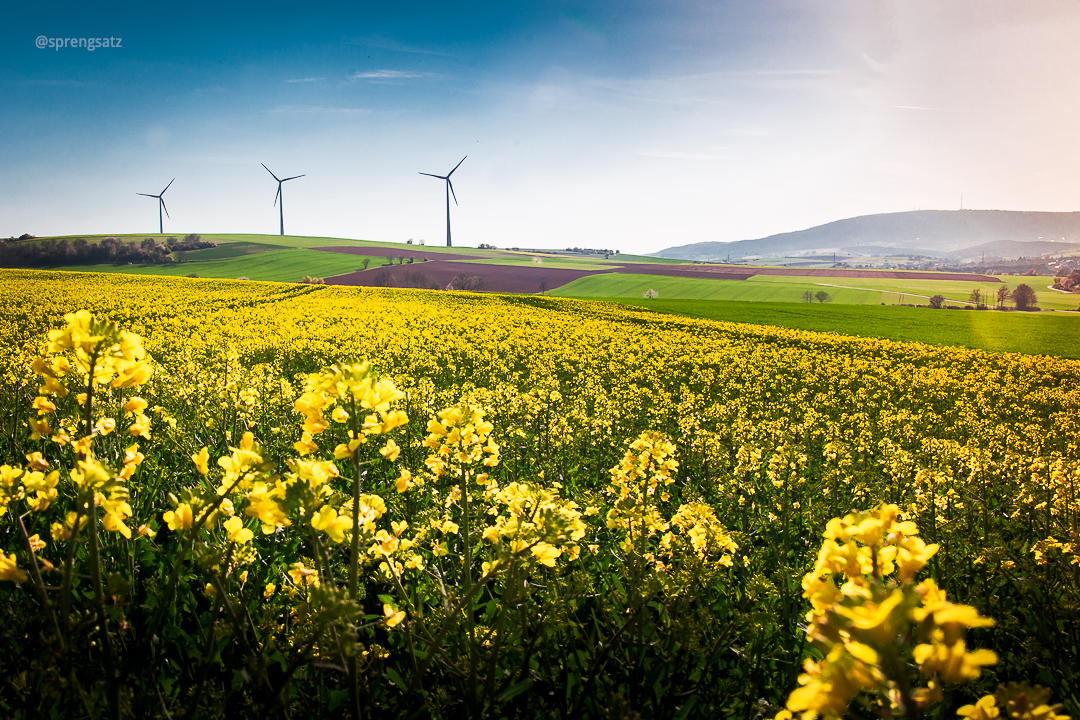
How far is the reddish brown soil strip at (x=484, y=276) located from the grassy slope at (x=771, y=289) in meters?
4.01

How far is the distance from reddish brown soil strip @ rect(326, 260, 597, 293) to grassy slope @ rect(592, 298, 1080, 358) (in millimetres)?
34214

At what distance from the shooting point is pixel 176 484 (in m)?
4.48

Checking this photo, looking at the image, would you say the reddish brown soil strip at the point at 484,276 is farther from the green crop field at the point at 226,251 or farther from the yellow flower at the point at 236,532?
the yellow flower at the point at 236,532

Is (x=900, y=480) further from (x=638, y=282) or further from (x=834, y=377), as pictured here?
(x=638, y=282)

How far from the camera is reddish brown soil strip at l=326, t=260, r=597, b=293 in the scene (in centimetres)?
7125

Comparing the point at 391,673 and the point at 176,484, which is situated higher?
the point at 176,484

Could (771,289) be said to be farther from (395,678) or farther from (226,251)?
(226,251)

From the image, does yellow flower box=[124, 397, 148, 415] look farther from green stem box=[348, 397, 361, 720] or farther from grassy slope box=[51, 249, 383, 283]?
grassy slope box=[51, 249, 383, 283]

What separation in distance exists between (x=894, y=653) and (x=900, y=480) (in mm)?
5242

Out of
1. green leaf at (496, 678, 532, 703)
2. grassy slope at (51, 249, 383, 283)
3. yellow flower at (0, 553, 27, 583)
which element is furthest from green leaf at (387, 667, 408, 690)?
grassy slope at (51, 249, 383, 283)

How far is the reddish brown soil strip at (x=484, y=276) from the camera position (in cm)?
7125

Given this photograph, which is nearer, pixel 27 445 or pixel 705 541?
pixel 705 541

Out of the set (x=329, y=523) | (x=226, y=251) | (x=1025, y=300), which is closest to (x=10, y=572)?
(x=329, y=523)

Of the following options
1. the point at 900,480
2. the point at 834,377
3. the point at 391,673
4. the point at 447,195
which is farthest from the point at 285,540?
the point at 447,195
